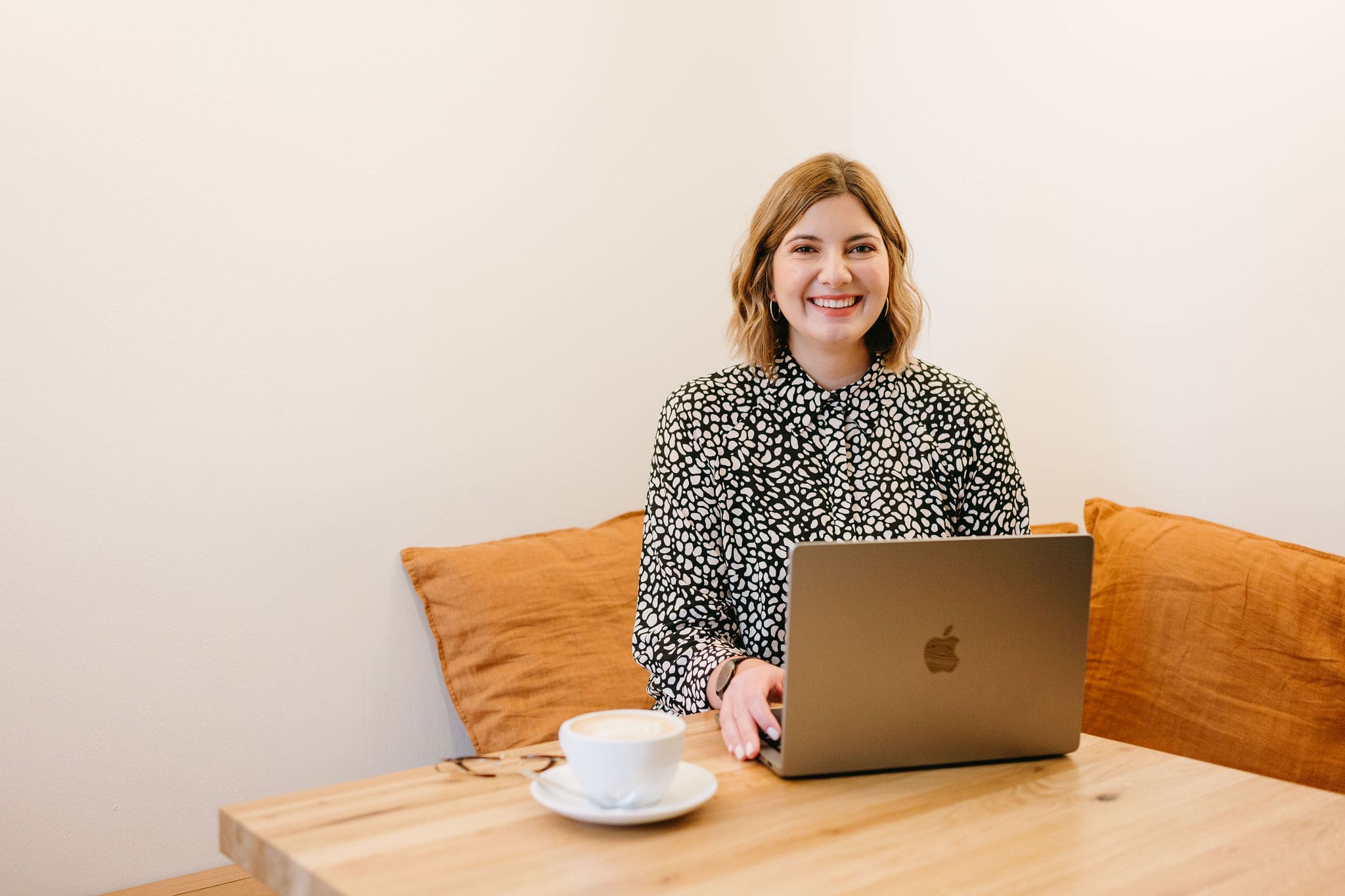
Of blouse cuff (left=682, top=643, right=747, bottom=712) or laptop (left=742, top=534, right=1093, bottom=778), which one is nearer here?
laptop (left=742, top=534, right=1093, bottom=778)

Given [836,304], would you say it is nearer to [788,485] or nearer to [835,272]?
[835,272]

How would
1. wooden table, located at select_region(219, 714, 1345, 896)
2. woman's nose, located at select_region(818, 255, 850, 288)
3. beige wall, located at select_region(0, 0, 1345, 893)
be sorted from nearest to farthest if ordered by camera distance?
wooden table, located at select_region(219, 714, 1345, 896) < woman's nose, located at select_region(818, 255, 850, 288) < beige wall, located at select_region(0, 0, 1345, 893)

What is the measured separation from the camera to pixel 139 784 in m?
1.71

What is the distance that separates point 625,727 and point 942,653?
0.96 feet

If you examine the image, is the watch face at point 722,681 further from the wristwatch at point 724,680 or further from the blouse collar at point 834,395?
the blouse collar at point 834,395

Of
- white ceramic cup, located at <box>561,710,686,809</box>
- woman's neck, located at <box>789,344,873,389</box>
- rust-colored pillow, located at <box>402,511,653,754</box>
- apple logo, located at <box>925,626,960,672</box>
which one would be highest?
woman's neck, located at <box>789,344,873,389</box>

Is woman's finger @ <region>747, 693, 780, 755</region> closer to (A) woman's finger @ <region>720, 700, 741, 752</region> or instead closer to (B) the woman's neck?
(A) woman's finger @ <region>720, 700, 741, 752</region>

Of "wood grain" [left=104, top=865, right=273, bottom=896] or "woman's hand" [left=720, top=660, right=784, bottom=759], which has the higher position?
"woman's hand" [left=720, top=660, right=784, bottom=759]

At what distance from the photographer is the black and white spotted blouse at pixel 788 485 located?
150 centimetres

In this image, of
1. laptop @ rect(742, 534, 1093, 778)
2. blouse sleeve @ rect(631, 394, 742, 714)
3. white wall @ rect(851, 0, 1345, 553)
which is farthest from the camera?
white wall @ rect(851, 0, 1345, 553)

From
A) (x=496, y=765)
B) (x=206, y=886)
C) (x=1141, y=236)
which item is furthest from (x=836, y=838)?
(x=1141, y=236)

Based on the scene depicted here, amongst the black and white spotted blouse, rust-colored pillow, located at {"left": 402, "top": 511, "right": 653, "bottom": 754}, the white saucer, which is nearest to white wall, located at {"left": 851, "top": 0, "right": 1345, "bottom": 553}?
the black and white spotted blouse

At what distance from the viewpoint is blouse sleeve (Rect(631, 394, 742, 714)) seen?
143 cm

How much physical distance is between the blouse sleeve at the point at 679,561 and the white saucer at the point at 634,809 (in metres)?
0.43
